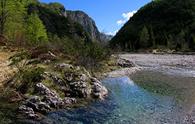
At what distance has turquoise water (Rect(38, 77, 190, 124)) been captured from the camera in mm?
25156

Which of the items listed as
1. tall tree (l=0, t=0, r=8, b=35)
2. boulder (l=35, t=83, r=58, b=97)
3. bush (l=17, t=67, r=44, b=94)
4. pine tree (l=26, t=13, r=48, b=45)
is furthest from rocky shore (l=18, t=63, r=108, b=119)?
pine tree (l=26, t=13, r=48, b=45)

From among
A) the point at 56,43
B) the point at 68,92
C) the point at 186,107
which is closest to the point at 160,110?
the point at 186,107

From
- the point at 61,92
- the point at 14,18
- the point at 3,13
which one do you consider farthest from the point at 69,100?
the point at 14,18

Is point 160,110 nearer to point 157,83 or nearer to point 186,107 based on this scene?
point 186,107

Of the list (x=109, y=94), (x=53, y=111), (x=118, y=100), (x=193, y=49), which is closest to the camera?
(x=53, y=111)

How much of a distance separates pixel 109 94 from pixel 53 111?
982 centimetres

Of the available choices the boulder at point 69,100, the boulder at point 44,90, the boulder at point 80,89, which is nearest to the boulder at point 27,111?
the boulder at point 44,90

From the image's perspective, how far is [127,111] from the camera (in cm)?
2833

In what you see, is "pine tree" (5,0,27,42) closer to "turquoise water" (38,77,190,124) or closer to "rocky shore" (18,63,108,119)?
"rocky shore" (18,63,108,119)

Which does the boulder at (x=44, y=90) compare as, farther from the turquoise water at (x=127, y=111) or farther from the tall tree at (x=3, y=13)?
the tall tree at (x=3, y=13)

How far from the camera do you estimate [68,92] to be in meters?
31.2

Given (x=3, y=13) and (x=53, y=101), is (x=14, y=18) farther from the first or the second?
(x=53, y=101)

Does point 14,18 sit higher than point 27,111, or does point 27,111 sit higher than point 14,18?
point 14,18

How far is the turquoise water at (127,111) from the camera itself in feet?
82.5
